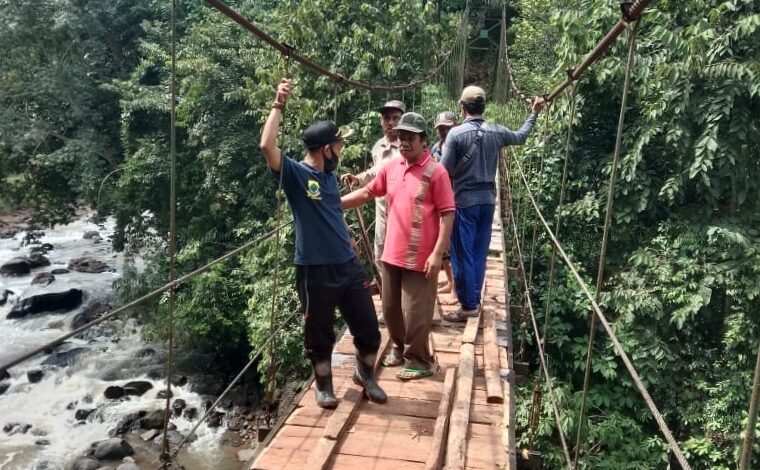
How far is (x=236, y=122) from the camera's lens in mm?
7980

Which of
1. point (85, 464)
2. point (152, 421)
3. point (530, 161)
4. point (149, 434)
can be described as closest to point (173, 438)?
point (149, 434)

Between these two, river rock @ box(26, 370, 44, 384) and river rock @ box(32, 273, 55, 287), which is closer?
river rock @ box(26, 370, 44, 384)

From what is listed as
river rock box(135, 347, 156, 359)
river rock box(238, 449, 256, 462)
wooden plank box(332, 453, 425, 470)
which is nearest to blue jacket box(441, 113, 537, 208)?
wooden plank box(332, 453, 425, 470)

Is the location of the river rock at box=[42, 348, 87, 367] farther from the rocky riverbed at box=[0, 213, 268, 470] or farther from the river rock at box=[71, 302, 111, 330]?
the river rock at box=[71, 302, 111, 330]

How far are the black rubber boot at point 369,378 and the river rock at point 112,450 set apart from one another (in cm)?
562

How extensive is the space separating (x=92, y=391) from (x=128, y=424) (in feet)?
3.63

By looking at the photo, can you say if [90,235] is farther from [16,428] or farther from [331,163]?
[331,163]

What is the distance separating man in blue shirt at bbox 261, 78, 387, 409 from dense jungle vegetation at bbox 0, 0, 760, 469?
660 mm

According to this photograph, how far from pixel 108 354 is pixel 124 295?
2.84ft

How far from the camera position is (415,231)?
6.87 ft

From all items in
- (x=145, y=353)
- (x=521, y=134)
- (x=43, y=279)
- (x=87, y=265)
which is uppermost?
(x=521, y=134)

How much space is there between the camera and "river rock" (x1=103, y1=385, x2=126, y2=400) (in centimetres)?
791

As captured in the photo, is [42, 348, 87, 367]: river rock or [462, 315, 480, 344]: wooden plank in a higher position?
[462, 315, 480, 344]: wooden plank

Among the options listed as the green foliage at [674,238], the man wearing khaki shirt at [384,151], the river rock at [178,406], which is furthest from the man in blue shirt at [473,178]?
the river rock at [178,406]
